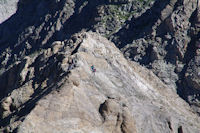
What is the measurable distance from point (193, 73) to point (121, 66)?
56101 mm

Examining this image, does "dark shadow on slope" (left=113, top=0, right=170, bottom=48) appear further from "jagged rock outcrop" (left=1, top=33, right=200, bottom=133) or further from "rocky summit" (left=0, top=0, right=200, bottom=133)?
"jagged rock outcrop" (left=1, top=33, right=200, bottom=133)

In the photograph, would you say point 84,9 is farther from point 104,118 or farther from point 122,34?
point 104,118

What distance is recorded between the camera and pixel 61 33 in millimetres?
170750

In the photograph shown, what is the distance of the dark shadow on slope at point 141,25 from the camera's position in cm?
13662

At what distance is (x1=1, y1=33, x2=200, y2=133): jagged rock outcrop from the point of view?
141ft

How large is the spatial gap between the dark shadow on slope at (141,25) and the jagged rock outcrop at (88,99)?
230 ft

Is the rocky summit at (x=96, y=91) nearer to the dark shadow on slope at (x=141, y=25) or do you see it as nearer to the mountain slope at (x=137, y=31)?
the mountain slope at (x=137, y=31)

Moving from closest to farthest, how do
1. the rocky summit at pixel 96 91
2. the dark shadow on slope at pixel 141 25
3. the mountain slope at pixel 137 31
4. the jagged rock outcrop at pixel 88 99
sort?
the jagged rock outcrop at pixel 88 99 → the rocky summit at pixel 96 91 → the mountain slope at pixel 137 31 → the dark shadow on slope at pixel 141 25

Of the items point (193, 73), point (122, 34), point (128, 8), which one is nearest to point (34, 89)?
point (193, 73)

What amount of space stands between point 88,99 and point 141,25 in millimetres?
101069

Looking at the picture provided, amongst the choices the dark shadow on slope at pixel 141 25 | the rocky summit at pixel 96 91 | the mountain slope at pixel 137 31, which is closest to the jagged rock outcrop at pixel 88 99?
the rocky summit at pixel 96 91

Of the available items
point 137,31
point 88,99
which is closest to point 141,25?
point 137,31

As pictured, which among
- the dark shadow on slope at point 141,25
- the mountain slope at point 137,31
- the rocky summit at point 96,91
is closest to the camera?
the rocky summit at point 96,91

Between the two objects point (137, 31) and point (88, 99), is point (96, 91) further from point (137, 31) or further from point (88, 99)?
point (137, 31)
